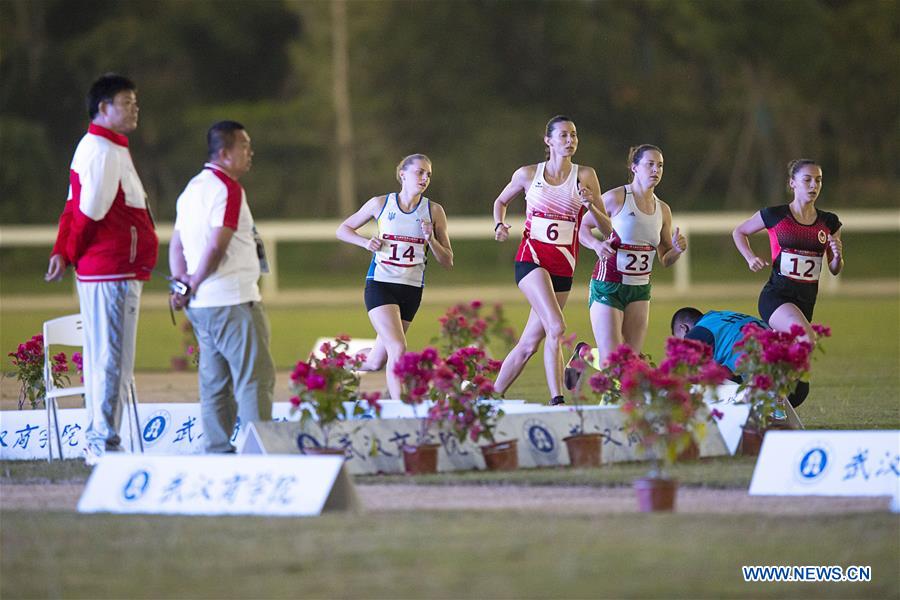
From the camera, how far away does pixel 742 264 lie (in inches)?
1507

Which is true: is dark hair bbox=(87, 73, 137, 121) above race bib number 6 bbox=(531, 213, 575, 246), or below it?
above

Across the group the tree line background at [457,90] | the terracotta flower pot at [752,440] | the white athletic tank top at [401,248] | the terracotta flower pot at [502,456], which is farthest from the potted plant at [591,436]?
the tree line background at [457,90]

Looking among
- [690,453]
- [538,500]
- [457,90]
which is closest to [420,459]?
[538,500]

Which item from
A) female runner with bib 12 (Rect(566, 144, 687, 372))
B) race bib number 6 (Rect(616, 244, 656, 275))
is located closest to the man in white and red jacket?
female runner with bib 12 (Rect(566, 144, 687, 372))

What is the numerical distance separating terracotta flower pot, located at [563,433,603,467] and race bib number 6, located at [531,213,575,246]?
2288 millimetres

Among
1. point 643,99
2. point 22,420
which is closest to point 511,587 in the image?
point 22,420

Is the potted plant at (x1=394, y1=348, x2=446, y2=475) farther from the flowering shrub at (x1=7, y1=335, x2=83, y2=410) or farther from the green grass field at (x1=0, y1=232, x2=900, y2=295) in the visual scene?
the green grass field at (x1=0, y1=232, x2=900, y2=295)

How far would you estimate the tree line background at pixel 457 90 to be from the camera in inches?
1636

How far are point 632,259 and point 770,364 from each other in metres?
1.92

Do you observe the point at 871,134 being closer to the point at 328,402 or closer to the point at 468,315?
the point at 468,315

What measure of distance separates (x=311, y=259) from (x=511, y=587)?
120 ft

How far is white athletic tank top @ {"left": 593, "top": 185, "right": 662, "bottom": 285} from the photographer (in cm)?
1009

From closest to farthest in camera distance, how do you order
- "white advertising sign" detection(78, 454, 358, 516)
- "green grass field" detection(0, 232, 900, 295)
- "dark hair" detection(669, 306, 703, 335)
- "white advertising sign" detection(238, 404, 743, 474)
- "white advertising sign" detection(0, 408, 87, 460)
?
"white advertising sign" detection(78, 454, 358, 516) → "white advertising sign" detection(238, 404, 743, 474) → "white advertising sign" detection(0, 408, 87, 460) → "dark hair" detection(669, 306, 703, 335) → "green grass field" detection(0, 232, 900, 295)

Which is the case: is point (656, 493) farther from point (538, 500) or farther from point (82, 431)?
point (82, 431)
